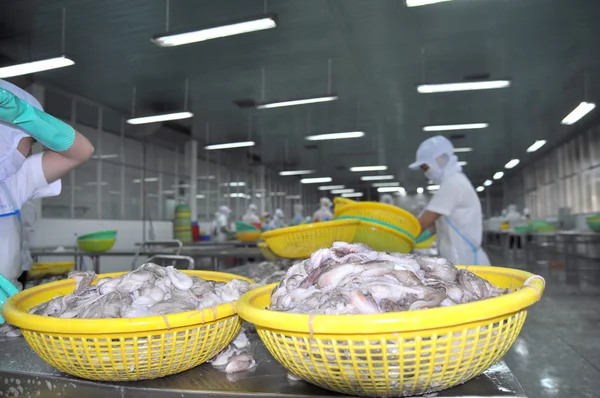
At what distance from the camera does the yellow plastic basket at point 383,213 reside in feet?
8.67

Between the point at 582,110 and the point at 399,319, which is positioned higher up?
the point at 582,110

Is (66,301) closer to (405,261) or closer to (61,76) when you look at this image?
(405,261)

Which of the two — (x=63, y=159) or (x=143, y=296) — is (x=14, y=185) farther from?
(x=143, y=296)

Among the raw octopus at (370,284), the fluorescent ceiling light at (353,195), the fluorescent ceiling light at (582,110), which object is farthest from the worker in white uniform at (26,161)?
the fluorescent ceiling light at (353,195)

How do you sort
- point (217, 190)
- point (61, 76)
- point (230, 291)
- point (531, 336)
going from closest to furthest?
point (230, 291)
point (531, 336)
point (61, 76)
point (217, 190)

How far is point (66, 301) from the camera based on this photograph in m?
1.18

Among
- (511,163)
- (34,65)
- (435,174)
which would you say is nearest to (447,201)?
(435,174)

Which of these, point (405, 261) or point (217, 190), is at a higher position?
point (217, 190)

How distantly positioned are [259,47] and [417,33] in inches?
98.9

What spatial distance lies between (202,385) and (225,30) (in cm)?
448

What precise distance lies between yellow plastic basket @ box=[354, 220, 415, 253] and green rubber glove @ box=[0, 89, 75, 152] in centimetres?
149

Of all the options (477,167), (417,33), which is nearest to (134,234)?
(417,33)

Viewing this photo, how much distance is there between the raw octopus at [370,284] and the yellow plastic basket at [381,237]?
1.34 meters

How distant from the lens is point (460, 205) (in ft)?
11.9
